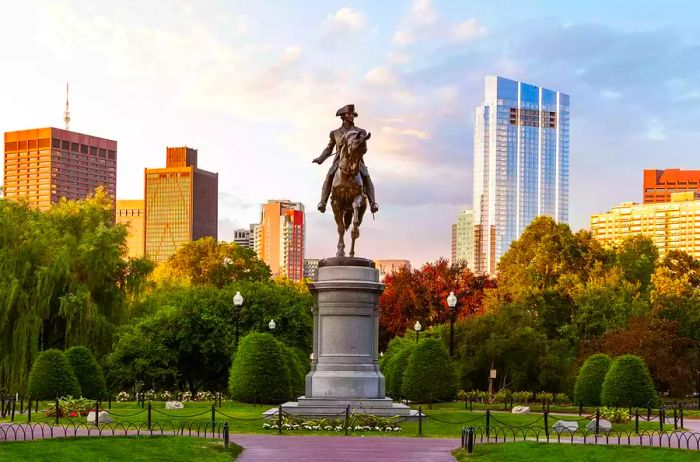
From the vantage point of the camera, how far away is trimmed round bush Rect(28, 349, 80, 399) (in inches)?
1495

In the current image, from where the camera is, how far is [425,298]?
84.1 meters

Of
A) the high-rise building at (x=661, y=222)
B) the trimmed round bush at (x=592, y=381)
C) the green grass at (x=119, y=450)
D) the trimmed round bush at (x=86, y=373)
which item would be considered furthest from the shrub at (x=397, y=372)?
the high-rise building at (x=661, y=222)

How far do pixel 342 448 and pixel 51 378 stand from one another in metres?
16.4

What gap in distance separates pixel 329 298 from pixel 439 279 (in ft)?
171

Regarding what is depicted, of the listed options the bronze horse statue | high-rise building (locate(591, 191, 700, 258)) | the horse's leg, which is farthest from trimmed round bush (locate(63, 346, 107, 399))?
high-rise building (locate(591, 191, 700, 258))

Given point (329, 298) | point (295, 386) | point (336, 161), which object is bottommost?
point (295, 386)

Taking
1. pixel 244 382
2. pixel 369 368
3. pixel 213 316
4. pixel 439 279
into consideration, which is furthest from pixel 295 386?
pixel 439 279

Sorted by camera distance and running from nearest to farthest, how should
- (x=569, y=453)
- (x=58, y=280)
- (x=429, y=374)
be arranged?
1. (x=569, y=453)
2. (x=429, y=374)
3. (x=58, y=280)

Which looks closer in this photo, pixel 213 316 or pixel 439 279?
pixel 213 316

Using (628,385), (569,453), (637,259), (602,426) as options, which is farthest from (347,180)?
(637,259)

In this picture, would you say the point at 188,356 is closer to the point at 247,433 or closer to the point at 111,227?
the point at 111,227

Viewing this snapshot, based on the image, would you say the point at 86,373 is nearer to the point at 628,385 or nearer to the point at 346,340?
the point at 346,340

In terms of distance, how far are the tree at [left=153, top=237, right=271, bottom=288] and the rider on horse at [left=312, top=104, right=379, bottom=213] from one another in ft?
206

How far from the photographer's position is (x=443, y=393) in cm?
4275
